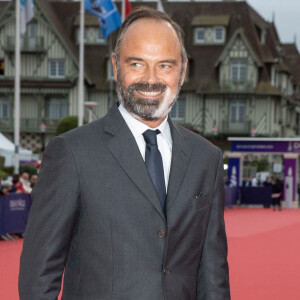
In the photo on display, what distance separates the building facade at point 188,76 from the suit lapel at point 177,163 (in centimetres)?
4116

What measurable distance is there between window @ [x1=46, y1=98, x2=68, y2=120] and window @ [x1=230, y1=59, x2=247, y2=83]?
1155 centimetres

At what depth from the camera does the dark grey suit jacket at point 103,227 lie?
282cm

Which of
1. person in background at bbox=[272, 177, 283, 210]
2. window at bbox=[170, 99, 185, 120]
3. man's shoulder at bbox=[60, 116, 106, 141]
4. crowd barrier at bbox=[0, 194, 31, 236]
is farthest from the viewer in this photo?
window at bbox=[170, 99, 185, 120]

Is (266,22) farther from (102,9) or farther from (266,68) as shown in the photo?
(102,9)

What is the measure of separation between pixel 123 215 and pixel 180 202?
27cm

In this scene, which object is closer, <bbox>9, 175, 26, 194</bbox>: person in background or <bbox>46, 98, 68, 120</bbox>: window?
<bbox>9, 175, 26, 194</bbox>: person in background

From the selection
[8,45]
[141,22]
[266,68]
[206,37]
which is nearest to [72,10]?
[8,45]

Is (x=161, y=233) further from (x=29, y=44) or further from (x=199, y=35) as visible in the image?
(x=199, y=35)

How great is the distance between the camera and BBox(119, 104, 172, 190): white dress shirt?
305 centimetres

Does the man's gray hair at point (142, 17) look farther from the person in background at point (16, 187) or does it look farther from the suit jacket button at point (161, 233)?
the person in background at point (16, 187)

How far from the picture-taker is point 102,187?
2867 millimetres

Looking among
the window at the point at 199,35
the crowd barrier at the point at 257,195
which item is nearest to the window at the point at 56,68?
the window at the point at 199,35

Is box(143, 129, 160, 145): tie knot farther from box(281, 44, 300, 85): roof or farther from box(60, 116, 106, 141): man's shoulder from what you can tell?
box(281, 44, 300, 85): roof

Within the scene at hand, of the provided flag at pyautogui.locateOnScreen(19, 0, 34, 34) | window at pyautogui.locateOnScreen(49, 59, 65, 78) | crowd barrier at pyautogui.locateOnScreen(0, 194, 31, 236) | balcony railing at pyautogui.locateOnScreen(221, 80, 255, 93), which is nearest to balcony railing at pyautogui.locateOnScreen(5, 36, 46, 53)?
window at pyautogui.locateOnScreen(49, 59, 65, 78)
